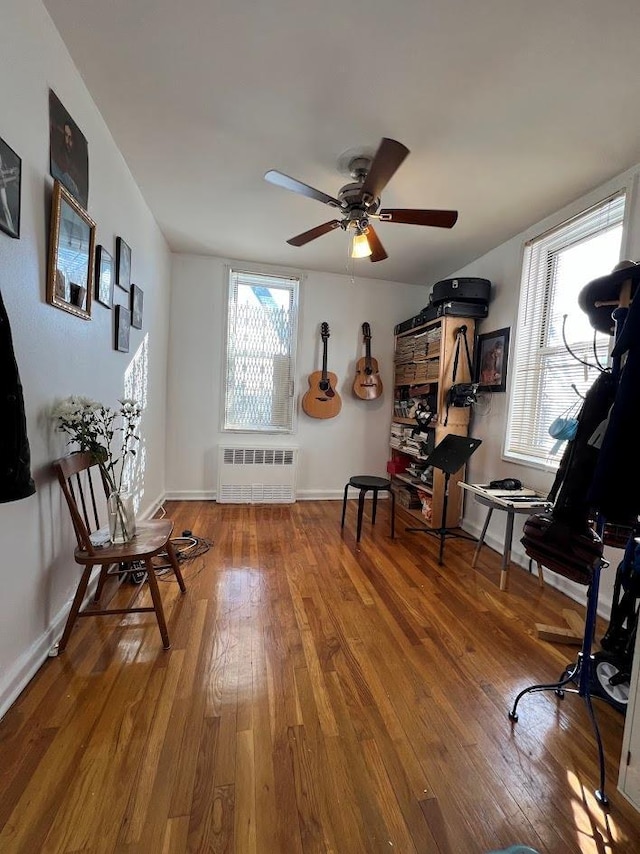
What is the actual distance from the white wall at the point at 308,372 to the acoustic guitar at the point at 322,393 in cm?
9

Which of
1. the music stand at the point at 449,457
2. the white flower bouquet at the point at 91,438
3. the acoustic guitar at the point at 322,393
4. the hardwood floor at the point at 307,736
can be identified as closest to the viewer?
the hardwood floor at the point at 307,736

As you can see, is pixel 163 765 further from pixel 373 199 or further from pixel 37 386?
pixel 373 199

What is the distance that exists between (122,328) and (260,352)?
1733mm

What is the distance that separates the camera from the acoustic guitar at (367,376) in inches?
158

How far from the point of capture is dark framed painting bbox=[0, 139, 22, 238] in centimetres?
112

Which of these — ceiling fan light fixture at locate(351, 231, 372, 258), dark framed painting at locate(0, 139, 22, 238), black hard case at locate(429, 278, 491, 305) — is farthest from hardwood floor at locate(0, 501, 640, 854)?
black hard case at locate(429, 278, 491, 305)

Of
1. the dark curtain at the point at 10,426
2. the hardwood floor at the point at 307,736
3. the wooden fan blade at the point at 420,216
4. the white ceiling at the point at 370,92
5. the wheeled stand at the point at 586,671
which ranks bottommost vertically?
the hardwood floor at the point at 307,736

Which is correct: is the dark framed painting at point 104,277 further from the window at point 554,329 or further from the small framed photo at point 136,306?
the window at point 554,329

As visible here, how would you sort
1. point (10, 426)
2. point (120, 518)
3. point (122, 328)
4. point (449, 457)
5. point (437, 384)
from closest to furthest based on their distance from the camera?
Result: point (10, 426) → point (120, 518) → point (122, 328) → point (449, 457) → point (437, 384)

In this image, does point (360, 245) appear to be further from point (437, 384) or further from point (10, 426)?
point (10, 426)

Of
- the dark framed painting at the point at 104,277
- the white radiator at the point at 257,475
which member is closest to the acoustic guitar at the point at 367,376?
A: the white radiator at the point at 257,475

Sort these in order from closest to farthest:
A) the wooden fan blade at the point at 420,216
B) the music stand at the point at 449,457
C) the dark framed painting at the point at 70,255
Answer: the dark framed painting at the point at 70,255 → the wooden fan blade at the point at 420,216 → the music stand at the point at 449,457

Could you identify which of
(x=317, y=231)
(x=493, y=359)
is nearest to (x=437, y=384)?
(x=493, y=359)

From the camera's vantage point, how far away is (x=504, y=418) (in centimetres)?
291
